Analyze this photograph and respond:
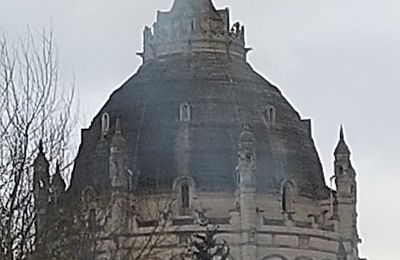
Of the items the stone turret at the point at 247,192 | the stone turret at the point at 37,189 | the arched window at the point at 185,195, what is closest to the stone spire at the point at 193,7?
the stone turret at the point at 247,192

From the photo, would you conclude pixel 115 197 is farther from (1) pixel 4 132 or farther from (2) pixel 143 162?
(1) pixel 4 132

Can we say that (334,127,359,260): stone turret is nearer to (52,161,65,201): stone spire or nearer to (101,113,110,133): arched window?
(101,113,110,133): arched window

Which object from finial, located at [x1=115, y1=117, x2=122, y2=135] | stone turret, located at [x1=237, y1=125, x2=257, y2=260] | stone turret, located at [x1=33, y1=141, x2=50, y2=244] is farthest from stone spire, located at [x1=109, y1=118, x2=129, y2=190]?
stone turret, located at [x1=33, y1=141, x2=50, y2=244]

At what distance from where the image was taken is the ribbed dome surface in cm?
7650

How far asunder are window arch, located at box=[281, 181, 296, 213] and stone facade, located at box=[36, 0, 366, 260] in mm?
46

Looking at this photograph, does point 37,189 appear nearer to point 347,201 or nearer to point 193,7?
point 347,201

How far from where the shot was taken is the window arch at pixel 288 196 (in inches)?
3014

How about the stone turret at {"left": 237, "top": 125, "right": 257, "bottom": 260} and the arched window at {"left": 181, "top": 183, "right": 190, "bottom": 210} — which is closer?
the stone turret at {"left": 237, "top": 125, "right": 257, "bottom": 260}

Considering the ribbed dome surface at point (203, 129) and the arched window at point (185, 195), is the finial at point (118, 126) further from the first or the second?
the arched window at point (185, 195)

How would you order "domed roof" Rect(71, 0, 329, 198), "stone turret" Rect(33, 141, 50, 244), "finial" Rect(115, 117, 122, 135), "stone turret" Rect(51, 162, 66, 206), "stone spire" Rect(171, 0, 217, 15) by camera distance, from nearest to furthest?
"stone turret" Rect(33, 141, 50, 244)
"stone turret" Rect(51, 162, 66, 206)
"finial" Rect(115, 117, 122, 135)
"domed roof" Rect(71, 0, 329, 198)
"stone spire" Rect(171, 0, 217, 15)

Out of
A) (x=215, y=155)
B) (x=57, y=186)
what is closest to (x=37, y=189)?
(x=57, y=186)

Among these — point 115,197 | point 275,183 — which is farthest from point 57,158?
point 275,183

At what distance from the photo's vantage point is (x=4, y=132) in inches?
1066

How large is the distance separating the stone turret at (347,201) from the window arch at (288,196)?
252 cm
